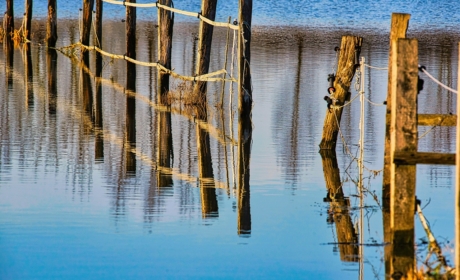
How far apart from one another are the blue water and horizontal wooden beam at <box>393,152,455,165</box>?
87.1 ft

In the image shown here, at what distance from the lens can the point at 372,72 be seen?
1955 cm

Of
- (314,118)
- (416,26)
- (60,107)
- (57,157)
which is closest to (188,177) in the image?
(57,157)

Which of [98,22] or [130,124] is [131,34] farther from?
[130,124]

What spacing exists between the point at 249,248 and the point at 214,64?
14.0 m

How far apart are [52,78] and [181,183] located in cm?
927

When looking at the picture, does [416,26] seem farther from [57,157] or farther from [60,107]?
[57,157]

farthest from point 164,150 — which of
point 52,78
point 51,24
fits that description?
point 51,24

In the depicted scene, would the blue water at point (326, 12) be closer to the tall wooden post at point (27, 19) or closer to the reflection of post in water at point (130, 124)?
the tall wooden post at point (27, 19)

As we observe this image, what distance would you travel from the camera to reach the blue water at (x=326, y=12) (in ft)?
117

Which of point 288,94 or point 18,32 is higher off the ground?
point 18,32

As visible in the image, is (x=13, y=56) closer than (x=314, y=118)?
No

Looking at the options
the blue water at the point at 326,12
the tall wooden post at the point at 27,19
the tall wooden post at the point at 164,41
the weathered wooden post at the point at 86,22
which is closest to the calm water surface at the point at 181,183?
the tall wooden post at the point at 164,41

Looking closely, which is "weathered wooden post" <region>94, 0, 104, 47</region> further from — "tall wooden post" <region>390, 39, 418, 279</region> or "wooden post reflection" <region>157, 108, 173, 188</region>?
"tall wooden post" <region>390, 39, 418, 279</region>

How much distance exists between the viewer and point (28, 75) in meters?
18.7
